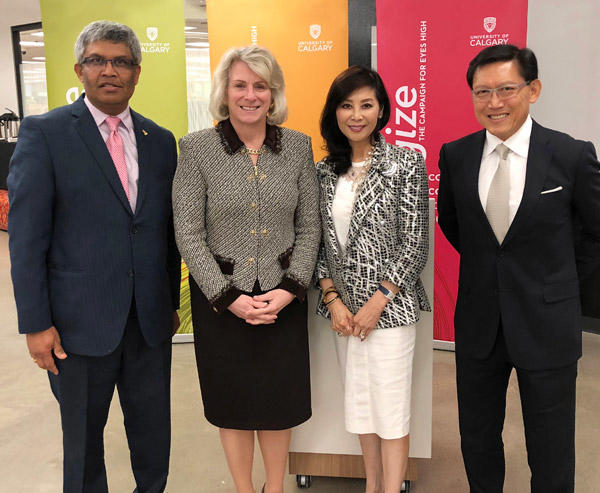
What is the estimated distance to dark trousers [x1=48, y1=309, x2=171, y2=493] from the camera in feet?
6.95

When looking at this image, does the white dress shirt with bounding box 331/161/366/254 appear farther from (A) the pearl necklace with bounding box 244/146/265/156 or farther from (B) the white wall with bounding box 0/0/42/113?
(B) the white wall with bounding box 0/0/42/113

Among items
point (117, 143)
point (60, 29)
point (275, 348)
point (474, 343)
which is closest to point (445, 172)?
point (474, 343)

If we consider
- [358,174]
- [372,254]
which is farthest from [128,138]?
[372,254]

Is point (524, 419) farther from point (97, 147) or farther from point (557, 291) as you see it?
point (97, 147)

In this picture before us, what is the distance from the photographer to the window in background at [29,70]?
10.5 metres

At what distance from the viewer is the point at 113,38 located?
2.04m

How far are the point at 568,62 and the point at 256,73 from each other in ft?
11.6

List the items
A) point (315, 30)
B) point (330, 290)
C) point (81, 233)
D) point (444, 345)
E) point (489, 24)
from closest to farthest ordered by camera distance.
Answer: point (81, 233) < point (330, 290) < point (489, 24) < point (315, 30) < point (444, 345)

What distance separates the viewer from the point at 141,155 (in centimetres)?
214

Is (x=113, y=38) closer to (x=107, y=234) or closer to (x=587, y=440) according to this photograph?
(x=107, y=234)

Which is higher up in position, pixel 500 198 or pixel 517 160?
pixel 517 160

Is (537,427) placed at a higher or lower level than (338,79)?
lower

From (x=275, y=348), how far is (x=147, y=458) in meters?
0.72

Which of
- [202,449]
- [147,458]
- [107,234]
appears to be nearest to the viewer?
[107,234]
